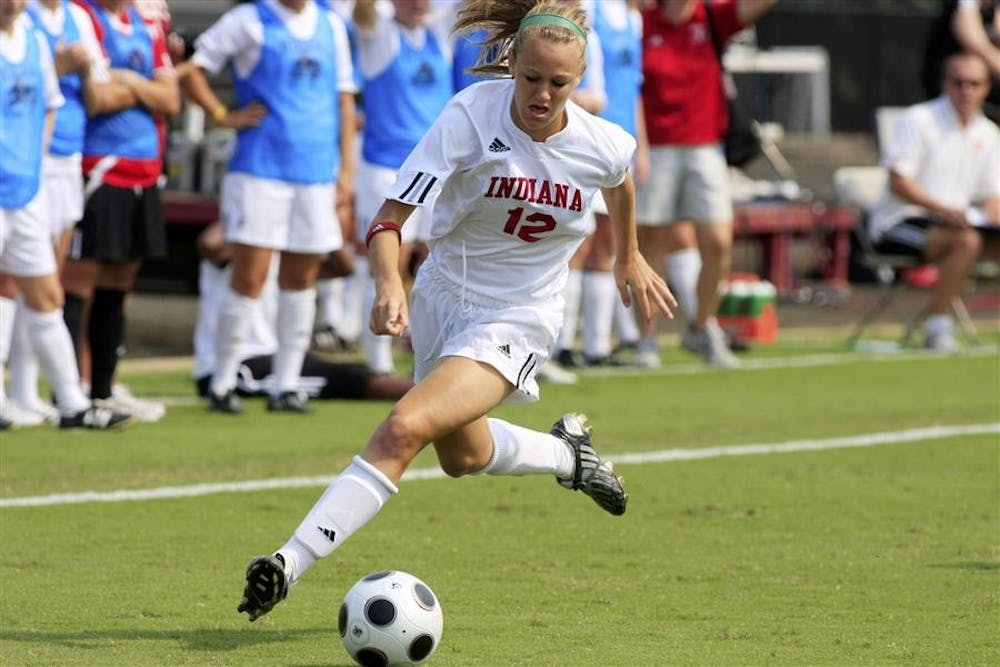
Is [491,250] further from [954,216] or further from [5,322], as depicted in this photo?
[954,216]

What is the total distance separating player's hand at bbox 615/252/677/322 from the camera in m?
6.71

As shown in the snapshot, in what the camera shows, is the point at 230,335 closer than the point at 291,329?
Yes

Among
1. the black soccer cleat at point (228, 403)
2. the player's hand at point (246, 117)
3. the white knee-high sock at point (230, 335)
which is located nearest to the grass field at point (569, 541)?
the black soccer cleat at point (228, 403)

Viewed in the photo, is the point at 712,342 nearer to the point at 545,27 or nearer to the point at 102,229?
the point at 102,229

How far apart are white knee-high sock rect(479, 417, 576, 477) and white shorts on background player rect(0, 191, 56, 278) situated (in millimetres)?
3457

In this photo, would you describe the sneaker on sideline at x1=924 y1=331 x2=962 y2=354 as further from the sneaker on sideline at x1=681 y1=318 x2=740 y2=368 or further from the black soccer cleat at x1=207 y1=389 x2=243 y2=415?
the black soccer cleat at x1=207 y1=389 x2=243 y2=415

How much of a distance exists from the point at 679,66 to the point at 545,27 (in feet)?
24.2

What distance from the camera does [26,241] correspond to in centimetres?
953

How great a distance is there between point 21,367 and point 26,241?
108 cm

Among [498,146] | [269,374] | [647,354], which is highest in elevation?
[498,146]

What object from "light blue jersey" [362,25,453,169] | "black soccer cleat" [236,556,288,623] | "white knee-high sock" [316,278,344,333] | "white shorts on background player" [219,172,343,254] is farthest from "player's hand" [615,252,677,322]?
"white knee-high sock" [316,278,344,333]

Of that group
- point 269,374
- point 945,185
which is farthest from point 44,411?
point 945,185

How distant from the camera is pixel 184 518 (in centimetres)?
802

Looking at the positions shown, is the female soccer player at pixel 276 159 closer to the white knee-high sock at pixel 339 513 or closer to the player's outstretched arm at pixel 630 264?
the player's outstretched arm at pixel 630 264
